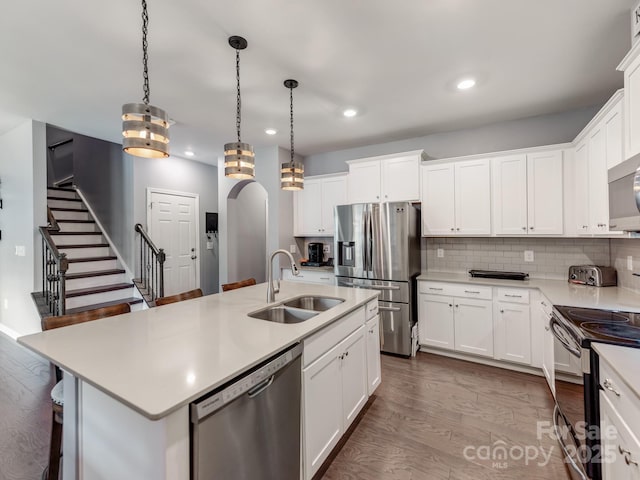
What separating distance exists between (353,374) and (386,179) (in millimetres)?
2589

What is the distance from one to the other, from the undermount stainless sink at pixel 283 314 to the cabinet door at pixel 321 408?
335 millimetres

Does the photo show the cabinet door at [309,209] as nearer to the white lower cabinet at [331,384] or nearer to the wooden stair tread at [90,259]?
the white lower cabinet at [331,384]

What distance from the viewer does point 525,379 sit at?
9.61 ft

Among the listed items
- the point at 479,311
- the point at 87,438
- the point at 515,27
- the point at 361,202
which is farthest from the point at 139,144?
the point at 479,311

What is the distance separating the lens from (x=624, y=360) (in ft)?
4.29

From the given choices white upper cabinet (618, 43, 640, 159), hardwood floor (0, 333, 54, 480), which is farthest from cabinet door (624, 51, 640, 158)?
hardwood floor (0, 333, 54, 480)

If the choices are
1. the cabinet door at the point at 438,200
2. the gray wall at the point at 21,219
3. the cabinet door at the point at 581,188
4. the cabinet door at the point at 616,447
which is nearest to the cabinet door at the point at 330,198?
the cabinet door at the point at 438,200

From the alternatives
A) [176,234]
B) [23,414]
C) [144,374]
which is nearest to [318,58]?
[144,374]

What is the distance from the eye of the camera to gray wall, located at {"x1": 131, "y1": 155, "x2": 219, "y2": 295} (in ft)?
15.0

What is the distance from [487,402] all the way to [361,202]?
261cm

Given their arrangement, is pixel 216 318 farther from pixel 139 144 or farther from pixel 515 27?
pixel 515 27

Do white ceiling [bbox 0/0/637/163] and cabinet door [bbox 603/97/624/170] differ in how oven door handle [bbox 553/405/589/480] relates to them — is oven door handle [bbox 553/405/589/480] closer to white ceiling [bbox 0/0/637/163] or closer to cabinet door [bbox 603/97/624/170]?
cabinet door [bbox 603/97/624/170]

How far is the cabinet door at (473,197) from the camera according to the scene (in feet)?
11.1

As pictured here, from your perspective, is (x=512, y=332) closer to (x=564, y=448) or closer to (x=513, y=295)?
(x=513, y=295)
